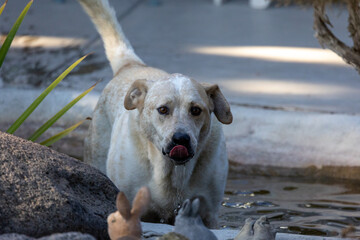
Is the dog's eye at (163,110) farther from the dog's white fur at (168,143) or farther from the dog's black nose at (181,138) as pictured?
the dog's black nose at (181,138)

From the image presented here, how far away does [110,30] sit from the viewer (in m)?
4.12

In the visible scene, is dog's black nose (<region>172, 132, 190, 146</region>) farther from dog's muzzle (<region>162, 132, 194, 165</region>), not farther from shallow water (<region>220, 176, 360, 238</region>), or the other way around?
shallow water (<region>220, 176, 360, 238</region>)

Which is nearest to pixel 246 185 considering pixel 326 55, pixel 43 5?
pixel 326 55

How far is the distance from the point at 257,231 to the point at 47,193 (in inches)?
27.2

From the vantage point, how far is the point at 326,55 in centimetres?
672

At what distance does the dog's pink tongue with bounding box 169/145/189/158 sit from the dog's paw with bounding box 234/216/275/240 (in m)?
0.57

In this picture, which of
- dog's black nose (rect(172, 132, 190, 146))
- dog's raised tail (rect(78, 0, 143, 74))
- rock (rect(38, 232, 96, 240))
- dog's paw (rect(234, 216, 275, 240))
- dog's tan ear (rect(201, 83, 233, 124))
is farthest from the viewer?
dog's raised tail (rect(78, 0, 143, 74))

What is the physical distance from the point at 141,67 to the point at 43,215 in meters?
1.82

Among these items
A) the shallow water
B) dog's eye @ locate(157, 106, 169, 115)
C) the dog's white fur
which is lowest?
the shallow water

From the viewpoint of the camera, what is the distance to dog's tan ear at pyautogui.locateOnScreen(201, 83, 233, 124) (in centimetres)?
305

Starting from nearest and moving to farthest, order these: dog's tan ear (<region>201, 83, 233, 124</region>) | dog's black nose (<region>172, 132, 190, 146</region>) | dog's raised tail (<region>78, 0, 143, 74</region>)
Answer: dog's black nose (<region>172, 132, 190, 146</region>), dog's tan ear (<region>201, 83, 233, 124</region>), dog's raised tail (<region>78, 0, 143, 74</region>)

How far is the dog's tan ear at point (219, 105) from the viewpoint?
10.0 ft

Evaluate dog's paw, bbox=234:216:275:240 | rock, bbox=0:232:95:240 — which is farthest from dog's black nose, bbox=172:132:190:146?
rock, bbox=0:232:95:240

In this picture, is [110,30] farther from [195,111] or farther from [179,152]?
[179,152]
